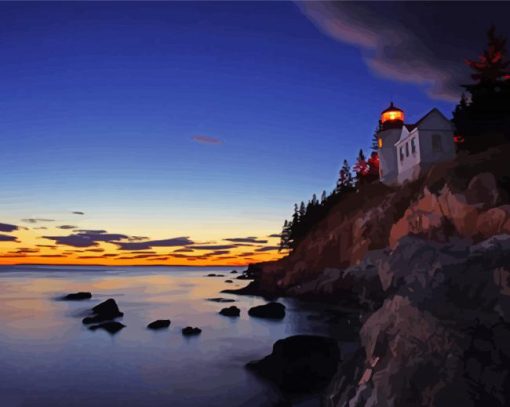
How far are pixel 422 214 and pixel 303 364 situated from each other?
805 inches

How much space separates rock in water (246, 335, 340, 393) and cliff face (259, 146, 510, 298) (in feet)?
42.4

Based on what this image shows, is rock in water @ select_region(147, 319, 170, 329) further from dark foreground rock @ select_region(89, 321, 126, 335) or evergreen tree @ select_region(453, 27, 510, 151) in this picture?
evergreen tree @ select_region(453, 27, 510, 151)

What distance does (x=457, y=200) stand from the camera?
29328 mm

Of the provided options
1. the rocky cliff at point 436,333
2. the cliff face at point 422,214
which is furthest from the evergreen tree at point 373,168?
the rocky cliff at point 436,333

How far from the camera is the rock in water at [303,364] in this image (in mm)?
18375

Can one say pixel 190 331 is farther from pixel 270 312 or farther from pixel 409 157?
pixel 409 157

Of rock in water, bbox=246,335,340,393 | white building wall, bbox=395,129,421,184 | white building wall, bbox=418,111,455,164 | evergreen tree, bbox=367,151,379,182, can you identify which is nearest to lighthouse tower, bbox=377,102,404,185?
white building wall, bbox=395,129,421,184

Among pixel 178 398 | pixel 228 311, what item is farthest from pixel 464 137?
pixel 178 398

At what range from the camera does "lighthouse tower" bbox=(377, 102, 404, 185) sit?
54125 mm

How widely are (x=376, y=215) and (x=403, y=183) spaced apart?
18.8 ft

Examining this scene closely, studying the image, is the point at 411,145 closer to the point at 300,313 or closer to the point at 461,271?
the point at 300,313

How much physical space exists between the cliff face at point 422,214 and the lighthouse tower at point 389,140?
288 cm

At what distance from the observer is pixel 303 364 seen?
19.0 metres

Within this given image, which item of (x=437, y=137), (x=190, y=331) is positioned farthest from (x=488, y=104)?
(x=190, y=331)
